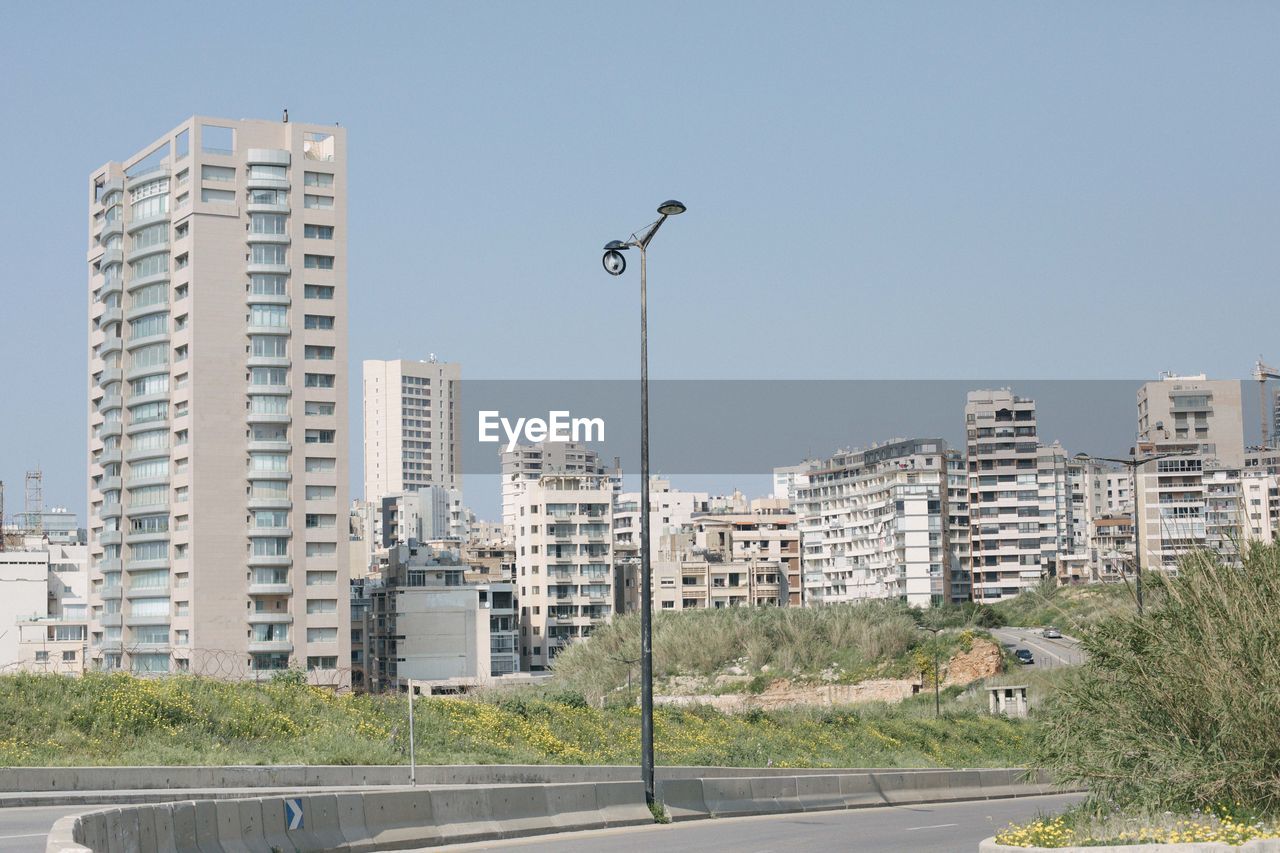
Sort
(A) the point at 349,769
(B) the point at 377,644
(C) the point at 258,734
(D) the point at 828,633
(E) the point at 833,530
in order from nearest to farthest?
(A) the point at 349,769 → (C) the point at 258,734 → (D) the point at 828,633 → (B) the point at 377,644 → (E) the point at 833,530

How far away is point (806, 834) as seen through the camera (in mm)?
23516

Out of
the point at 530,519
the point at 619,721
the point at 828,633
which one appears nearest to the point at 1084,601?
the point at 619,721

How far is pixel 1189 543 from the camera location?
18516 millimetres

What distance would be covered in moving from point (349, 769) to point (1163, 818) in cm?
1743

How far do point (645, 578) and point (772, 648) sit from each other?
3033 inches

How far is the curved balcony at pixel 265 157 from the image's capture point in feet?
341

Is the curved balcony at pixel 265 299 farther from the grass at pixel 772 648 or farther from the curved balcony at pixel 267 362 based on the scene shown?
the grass at pixel 772 648

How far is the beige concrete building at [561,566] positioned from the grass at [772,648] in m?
27.6

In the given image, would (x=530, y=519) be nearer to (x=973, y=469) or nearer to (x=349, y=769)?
(x=973, y=469)

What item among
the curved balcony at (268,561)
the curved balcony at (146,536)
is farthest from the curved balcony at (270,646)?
the curved balcony at (146,536)

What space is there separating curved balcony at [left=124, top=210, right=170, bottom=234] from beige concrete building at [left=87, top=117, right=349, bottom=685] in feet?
0.43

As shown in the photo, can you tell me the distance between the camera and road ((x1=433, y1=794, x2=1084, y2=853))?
20562mm

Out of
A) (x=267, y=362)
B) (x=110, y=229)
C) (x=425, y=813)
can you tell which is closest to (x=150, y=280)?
(x=110, y=229)

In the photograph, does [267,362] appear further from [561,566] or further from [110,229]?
[561,566]
